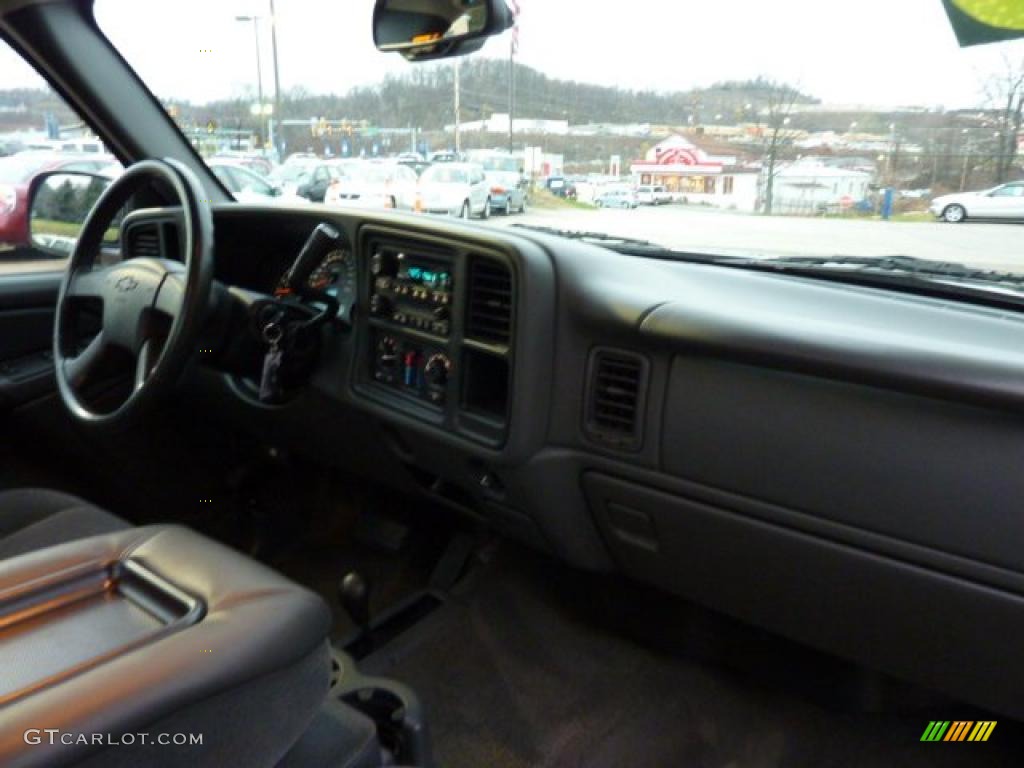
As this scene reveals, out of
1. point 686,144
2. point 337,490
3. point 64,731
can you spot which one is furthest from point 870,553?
point 337,490

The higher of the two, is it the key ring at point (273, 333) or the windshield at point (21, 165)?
the windshield at point (21, 165)

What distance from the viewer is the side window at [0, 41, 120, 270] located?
2.89 meters

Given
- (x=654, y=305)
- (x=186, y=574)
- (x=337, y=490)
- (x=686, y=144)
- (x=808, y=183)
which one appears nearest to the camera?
(x=186, y=574)

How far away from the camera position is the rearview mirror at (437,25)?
6.75 ft

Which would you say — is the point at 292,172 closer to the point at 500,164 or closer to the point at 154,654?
the point at 500,164

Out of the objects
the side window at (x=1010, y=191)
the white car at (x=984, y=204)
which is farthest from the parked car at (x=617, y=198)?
the side window at (x=1010, y=191)

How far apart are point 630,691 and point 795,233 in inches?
47.1

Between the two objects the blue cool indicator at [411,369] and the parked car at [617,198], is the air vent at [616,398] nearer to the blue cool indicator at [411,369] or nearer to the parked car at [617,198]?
the blue cool indicator at [411,369]

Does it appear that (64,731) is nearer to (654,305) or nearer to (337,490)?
(654,305)

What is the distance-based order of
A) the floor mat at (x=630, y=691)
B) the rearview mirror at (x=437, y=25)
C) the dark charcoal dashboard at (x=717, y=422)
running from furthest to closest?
the floor mat at (x=630, y=691) < the rearview mirror at (x=437, y=25) < the dark charcoal dashboard at (x=717, y=422)

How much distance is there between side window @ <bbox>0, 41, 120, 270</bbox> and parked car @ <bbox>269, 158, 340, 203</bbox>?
0.53m

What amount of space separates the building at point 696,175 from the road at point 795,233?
34 mm

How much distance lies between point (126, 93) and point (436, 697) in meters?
2.02

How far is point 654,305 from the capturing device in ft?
5.85
